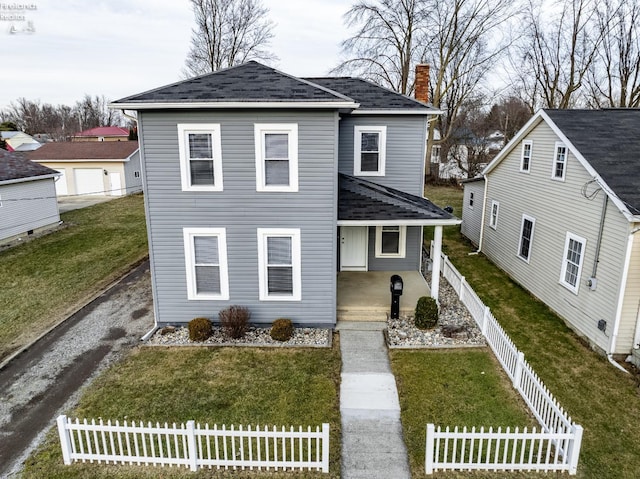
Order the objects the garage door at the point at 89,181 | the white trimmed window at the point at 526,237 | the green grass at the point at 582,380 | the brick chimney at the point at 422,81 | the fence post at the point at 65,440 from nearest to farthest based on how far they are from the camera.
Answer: the fence post at the point at 65,440 < the green grass at the point at 582,380 < the white trimmed window at the point at 526,237 < the brick chimney at the point at 422,81 < the garage door at the point at 89,181

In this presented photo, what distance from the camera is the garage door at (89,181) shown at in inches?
1329

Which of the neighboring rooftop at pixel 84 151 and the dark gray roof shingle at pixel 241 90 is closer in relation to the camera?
the dark gray roof shingle at pixel 241 90

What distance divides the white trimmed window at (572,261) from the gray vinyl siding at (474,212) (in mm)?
6631

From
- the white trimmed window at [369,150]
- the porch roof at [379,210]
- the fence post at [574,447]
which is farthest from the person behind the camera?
the white trimmed window at [369,150]

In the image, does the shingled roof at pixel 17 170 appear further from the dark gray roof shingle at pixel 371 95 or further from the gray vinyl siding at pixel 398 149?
the gray vinyl siding at pixel 398 149

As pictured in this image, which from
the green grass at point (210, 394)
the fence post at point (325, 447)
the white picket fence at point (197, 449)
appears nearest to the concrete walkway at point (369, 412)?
the green grass at point (210, 394)

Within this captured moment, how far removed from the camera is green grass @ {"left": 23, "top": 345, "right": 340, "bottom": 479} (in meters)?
6.31

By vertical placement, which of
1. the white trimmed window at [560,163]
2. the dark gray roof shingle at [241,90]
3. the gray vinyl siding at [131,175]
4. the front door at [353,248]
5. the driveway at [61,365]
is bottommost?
the driveway at [61,365]

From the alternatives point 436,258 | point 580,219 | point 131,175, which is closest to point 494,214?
point 580,219

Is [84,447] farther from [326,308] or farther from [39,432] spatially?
[326,308]

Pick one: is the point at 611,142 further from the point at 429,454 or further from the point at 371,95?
the point at 429,454

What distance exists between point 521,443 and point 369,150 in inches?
360

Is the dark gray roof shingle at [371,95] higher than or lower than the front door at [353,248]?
higher

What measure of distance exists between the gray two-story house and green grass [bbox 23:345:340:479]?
160 cm
